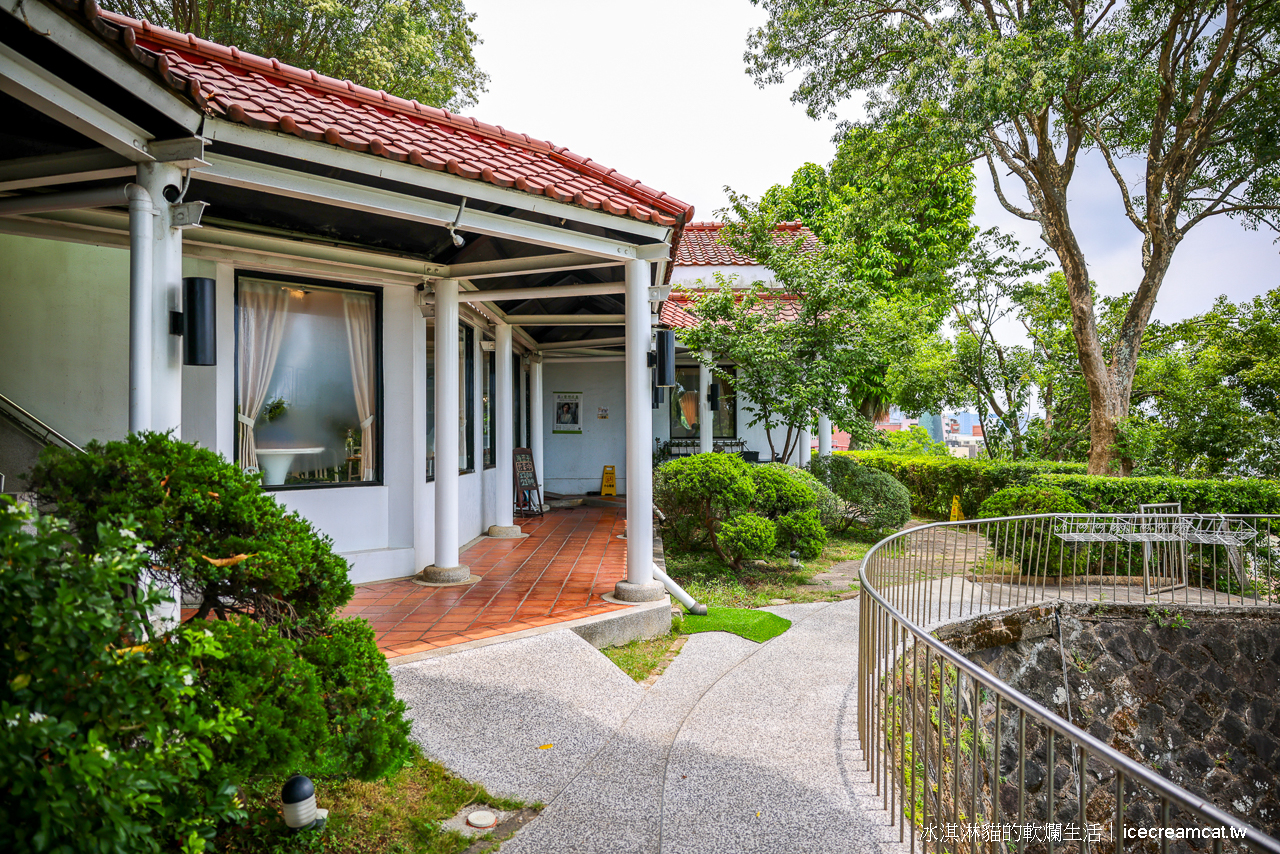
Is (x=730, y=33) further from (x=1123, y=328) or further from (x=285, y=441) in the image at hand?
(x=285, y=441)

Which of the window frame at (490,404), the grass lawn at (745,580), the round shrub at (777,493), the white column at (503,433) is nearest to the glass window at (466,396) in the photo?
the window frame at (490,404)

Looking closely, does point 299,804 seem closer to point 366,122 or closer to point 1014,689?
point 1014,689

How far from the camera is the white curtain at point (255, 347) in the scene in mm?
5797

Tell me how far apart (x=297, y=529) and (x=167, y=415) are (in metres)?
1.62

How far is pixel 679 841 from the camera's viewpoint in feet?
9.37

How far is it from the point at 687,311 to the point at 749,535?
576cm

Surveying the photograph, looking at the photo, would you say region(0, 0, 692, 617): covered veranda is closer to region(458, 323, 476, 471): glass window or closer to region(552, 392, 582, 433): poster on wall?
region(458, 323, 476, 471): glass window

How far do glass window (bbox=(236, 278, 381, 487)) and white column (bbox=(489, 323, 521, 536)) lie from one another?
2.77m

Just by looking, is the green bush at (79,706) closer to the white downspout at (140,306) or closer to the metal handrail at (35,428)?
the white downspout at (140,306)

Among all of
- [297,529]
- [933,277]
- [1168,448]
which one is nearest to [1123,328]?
[1168,448]

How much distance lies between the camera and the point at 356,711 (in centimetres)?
248

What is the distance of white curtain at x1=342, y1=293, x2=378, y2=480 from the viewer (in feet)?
21.1

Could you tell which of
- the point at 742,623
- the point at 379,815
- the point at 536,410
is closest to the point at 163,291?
the point at 379,815

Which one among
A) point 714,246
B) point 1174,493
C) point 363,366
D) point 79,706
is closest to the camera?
point 79,706
